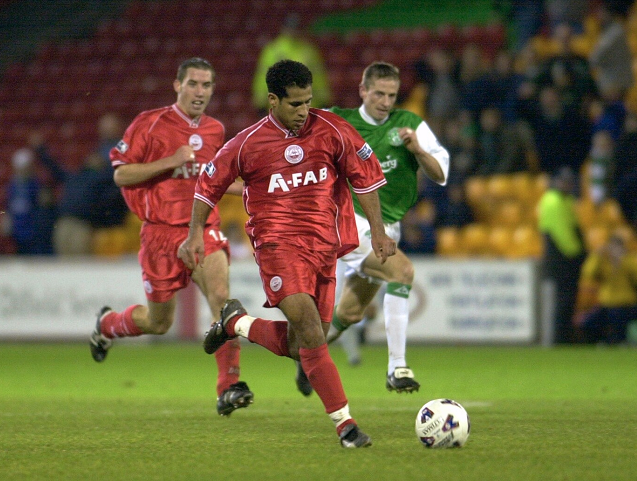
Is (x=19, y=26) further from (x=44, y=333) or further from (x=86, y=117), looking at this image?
(x=44, y=333)

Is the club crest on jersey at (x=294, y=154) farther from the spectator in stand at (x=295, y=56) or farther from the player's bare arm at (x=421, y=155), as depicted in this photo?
the spectator in stand at (x=295, y=56)

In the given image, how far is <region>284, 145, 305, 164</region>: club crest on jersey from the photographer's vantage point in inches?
232

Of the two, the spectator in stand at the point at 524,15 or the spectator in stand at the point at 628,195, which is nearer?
the spectator in stand at the point at 628,195

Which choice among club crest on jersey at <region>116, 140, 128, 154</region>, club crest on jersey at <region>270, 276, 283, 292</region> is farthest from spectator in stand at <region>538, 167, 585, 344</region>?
club crest on jersey at <region>270, 276, 283, 292</region>

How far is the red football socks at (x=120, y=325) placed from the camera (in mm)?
8125

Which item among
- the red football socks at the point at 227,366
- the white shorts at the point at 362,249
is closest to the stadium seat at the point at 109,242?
the white shorts at the point at 362,249

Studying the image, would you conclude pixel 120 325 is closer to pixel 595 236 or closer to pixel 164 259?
pixel 164 259

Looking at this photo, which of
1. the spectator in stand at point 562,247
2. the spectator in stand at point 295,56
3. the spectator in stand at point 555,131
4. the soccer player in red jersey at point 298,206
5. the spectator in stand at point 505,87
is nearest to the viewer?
the soccer player in red jersey at point 298,206

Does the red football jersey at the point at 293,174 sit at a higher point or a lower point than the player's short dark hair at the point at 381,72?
lower

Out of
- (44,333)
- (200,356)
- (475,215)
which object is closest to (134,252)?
(44,333)

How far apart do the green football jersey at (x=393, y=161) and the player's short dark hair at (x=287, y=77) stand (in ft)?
6.98

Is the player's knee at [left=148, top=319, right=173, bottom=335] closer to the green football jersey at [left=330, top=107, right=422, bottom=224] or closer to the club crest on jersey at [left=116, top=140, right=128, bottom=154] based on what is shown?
the club crest on jersey at [left=116, top=140, right=128, bottom=154]

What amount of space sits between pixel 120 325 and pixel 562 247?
284 inches

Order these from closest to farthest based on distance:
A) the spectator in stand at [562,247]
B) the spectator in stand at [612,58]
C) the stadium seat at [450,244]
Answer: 1. the spectator in stand at [562,247]
2. the stadium seat at [450,244]
3. the spectator in stand at [612,58]
